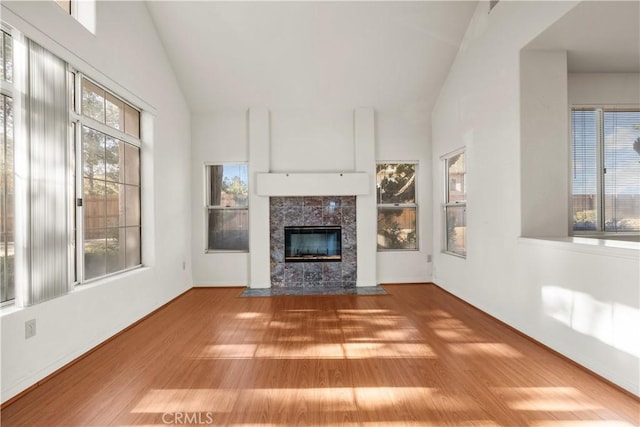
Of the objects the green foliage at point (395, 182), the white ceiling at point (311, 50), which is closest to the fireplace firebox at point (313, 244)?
the green foliage at point (395, 182)

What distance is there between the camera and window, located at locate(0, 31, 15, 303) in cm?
224

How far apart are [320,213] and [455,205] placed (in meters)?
2.15

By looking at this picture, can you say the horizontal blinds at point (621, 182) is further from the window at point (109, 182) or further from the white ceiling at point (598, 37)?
the window at point (109, 182)

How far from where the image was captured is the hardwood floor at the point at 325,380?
75.9 inches

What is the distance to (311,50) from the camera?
462cm

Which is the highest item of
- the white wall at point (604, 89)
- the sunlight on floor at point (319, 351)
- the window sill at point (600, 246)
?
the white wall at point (604, 89)

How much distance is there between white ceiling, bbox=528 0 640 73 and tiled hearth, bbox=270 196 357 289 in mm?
3300

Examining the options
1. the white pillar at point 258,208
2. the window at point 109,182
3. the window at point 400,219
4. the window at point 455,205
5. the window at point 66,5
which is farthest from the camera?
the window at point 400,219

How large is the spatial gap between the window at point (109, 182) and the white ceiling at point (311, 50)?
135 centimetres

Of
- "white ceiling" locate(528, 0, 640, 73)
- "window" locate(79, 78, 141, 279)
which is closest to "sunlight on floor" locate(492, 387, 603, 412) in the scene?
"white ceiling" locate(528, 0, 640, 73)

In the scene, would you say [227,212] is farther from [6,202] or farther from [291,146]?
[6,202]

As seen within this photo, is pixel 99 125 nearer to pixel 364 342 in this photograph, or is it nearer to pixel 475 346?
pixel 364 342

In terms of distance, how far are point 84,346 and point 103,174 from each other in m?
1.68

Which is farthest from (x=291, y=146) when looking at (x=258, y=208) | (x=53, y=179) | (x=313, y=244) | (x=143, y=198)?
(x=53, y=179)
